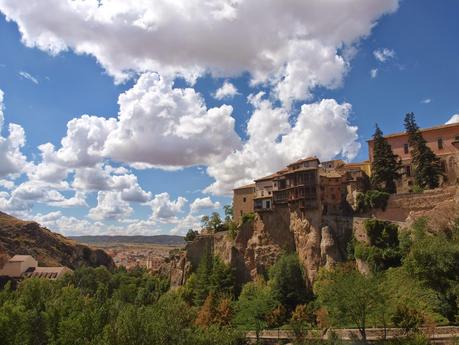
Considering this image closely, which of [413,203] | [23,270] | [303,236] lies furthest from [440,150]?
[23,270]

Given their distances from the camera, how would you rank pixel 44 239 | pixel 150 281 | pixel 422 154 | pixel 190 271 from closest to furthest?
pixel 422 154, pixel 190 271, pixel 150 281, pixel 44 239

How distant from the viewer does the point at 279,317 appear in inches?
1938

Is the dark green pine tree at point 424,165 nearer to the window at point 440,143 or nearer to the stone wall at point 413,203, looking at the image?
the window at point 440,143

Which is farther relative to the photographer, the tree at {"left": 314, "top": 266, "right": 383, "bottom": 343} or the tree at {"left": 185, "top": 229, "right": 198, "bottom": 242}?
the tree at {"left": 185, "top": 229, "right": 198, "bottom": 242}

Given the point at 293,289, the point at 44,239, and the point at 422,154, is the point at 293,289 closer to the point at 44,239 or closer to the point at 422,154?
the point at 422,154

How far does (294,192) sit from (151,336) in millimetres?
35499

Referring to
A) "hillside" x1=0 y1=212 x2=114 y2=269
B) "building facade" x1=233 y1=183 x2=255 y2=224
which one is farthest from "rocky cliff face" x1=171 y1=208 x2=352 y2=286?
"hillside" x1=0 y1=212 x2=114 y2=269

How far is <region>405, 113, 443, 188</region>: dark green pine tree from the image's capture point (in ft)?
173

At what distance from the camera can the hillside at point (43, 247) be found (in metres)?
130

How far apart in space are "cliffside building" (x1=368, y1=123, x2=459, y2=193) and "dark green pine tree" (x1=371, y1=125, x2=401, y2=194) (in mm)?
1773

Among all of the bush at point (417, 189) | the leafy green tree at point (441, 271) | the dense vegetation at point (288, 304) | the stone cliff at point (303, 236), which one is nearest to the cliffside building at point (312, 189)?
the stone cliff at point (303, 236)

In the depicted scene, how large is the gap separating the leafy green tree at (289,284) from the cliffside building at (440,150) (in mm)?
18191

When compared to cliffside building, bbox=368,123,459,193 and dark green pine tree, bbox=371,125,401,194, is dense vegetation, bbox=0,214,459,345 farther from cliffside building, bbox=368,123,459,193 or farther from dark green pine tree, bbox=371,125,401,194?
cliffside building, bbox=368,123,459,193

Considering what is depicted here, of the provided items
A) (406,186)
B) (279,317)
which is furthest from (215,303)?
(406,186)
